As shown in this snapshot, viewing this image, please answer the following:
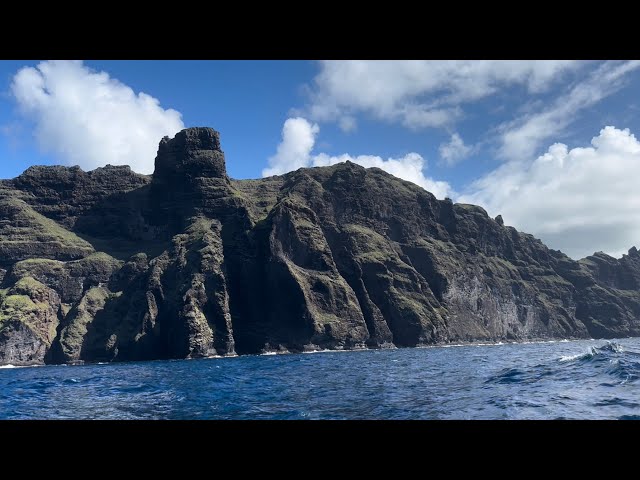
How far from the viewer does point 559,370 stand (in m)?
35.5
